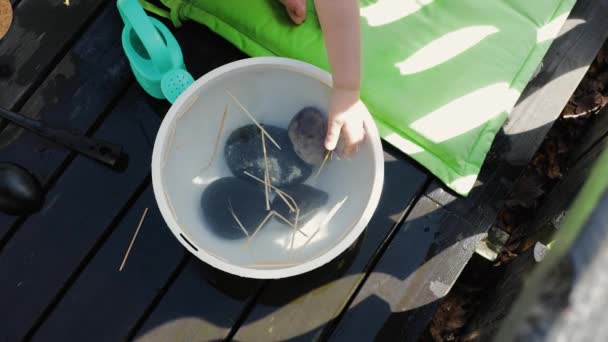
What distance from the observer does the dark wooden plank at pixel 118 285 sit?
0.95 m

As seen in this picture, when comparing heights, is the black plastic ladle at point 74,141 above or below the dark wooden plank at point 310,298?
above

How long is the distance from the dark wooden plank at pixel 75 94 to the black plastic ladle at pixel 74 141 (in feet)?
0.10

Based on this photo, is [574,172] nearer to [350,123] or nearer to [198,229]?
[350,123]

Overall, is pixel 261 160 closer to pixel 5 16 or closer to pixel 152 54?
pixel 152 54

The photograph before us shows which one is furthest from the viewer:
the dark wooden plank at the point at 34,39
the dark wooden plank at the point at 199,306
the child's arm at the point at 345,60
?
the dark wooden plank at the point at 34,39

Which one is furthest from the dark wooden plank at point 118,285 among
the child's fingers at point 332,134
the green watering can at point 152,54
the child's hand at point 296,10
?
the child's hand at point 296,10

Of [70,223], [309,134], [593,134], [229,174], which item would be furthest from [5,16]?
[593,134]

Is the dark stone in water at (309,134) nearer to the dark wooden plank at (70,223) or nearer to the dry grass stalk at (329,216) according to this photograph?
the dry grass stalk at (329,216)

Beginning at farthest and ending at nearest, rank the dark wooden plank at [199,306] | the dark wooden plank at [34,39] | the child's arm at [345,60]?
1. the dark wooden plank at [34,39]
2. the dark wooden plank at [199,306]
3. the child's arm at [345,60]

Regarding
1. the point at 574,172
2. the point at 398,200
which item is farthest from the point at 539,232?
the point at 398,200

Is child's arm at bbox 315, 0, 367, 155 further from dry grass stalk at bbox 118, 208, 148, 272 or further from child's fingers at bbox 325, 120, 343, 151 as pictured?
dry grass stalk at bbox 118, 208, 148, 272

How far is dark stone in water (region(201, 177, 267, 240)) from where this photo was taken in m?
0.97

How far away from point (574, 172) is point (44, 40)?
1081 mm

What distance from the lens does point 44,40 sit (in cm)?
108
